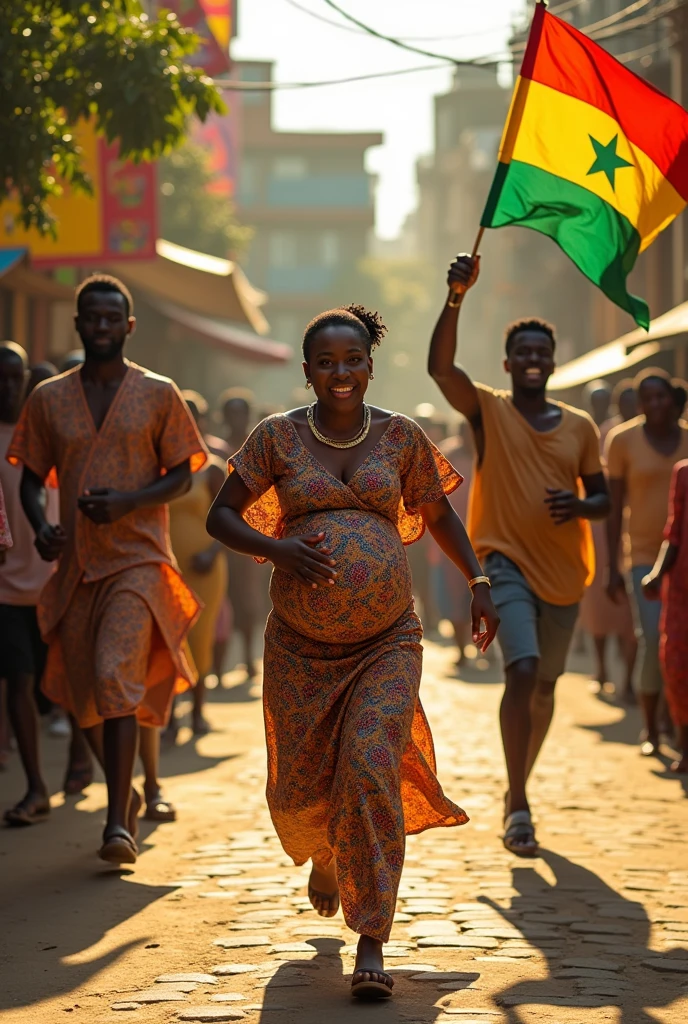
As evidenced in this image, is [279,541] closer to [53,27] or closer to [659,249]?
[53,27]

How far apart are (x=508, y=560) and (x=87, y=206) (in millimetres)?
10586

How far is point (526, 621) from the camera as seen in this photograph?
7727 millimetres

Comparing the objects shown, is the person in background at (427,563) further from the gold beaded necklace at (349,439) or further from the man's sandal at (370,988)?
the man's sandal at (370,988)

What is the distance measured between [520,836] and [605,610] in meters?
6.47

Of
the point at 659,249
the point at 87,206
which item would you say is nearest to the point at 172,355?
the point at 659,249

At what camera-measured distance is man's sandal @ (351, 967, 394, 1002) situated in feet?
16.1

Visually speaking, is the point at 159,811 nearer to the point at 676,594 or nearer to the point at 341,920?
the point at 341,920

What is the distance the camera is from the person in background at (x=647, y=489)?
1042cm

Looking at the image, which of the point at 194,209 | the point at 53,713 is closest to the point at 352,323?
the point at 53,713

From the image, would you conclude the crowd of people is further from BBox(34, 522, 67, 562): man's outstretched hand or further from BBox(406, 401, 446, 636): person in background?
BBox(406, 401, 446, 636): person in background

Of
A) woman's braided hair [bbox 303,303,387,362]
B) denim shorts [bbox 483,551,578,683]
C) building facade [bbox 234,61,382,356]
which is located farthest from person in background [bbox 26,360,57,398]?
building facade [bbox 234,61,382,356]

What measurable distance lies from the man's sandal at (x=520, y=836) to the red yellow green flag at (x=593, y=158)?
2.21 meters

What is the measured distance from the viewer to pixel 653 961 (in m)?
5.43

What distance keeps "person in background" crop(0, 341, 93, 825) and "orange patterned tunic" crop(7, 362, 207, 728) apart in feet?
1.82
